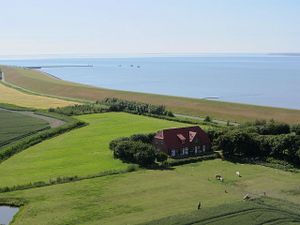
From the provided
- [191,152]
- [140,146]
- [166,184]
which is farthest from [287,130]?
[166,184]

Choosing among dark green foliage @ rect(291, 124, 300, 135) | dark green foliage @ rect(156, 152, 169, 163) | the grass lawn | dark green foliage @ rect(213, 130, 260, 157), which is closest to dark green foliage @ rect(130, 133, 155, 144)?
dark green foliage @ rect(156, 152, 169, 163)

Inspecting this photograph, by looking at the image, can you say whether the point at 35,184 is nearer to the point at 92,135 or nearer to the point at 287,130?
the point at 92,135

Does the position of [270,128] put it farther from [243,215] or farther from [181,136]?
[243,215]

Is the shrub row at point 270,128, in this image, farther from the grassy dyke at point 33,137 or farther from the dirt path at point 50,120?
the dirt path at point 50,120

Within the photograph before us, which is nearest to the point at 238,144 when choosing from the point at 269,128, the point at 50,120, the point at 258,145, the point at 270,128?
the point at 258,145

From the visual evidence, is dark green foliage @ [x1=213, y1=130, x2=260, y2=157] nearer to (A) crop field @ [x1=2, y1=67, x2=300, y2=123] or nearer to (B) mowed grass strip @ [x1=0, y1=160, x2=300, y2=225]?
(B) mowed grass strip @ [x1=0, y1=160, x2=300, y2=225]

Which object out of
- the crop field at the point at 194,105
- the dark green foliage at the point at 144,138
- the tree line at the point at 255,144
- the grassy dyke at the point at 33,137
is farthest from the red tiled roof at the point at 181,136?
the crop field at the point at 194,105

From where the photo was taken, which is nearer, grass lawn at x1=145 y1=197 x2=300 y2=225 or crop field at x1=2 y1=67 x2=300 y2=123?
grass lawn at x1=145 y1=197 x2=300 y2=225
